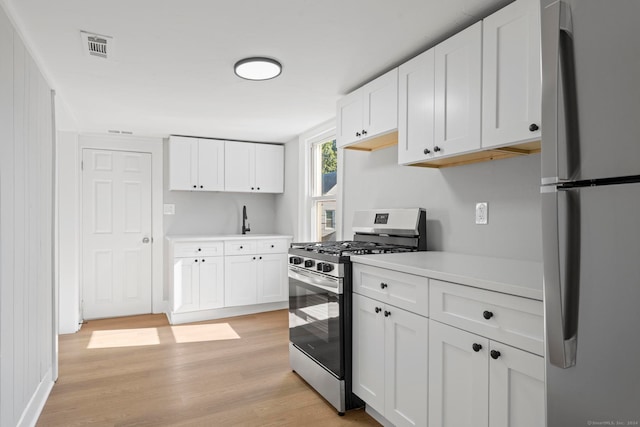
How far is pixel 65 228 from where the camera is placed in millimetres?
3922

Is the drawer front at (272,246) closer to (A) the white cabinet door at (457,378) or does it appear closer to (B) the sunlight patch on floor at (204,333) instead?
(B) the sunlight patch on floor at (204,333)

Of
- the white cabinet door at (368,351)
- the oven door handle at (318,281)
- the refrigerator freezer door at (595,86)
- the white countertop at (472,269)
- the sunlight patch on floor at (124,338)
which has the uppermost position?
the refrigerator freezer door at (595,86)

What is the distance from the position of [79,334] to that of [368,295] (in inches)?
128

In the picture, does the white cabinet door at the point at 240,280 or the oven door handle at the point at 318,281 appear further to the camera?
the white cabinet door at the point at 240,280

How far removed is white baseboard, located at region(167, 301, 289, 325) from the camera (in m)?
4.21

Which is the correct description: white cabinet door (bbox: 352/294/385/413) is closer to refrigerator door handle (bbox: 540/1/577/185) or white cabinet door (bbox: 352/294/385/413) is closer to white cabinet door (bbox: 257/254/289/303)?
refrigerator door handle (bbox: 540/1/577/185)

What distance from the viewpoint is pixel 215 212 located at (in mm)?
5008

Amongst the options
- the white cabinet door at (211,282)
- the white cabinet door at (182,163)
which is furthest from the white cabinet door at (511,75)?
the white cabinet door at (182,163)

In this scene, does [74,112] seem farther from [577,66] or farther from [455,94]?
[577,66]

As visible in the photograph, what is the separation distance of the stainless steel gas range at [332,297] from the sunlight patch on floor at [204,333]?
1134mm

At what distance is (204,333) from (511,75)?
3.47 meters

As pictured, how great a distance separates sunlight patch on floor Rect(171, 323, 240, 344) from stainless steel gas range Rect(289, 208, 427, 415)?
3.72 feet

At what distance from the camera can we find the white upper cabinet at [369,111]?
2435mm

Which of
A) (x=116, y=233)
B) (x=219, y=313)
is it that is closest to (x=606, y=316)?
(x=219, y=313)
